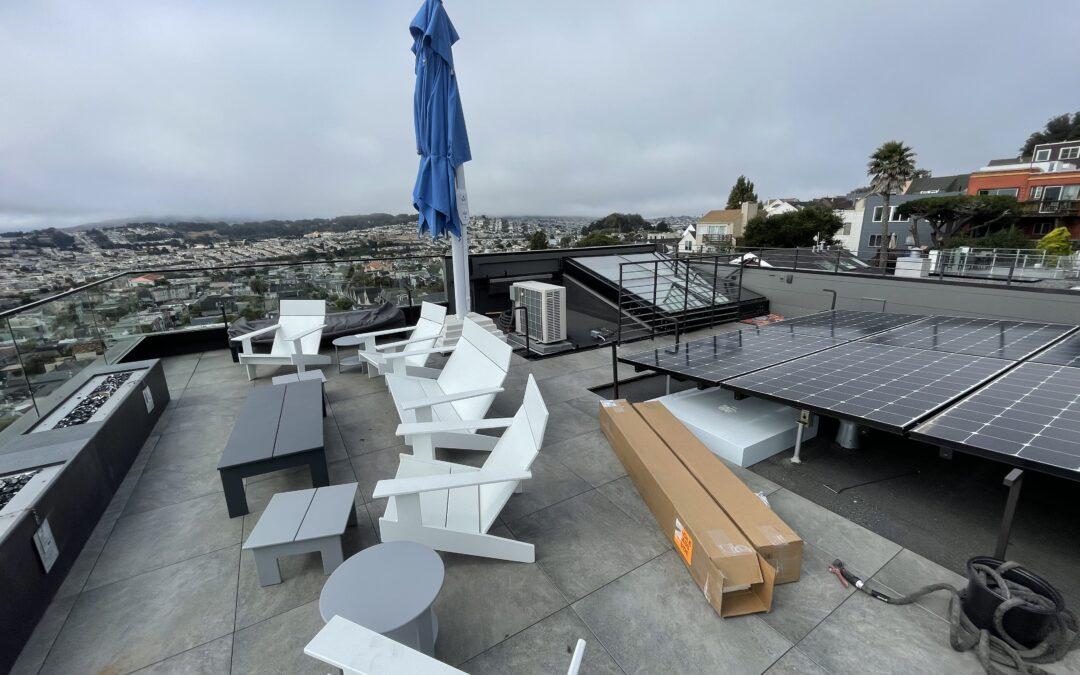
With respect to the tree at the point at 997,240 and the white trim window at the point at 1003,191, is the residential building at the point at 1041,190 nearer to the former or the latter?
the white trim window at the point at 1003,191

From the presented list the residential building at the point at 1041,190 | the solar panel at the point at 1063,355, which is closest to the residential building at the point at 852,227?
the residential building at the point at 1041,190

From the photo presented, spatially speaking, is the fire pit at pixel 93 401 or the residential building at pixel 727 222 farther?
the residential building at pixel 727 222

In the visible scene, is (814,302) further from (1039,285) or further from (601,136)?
(601,136)

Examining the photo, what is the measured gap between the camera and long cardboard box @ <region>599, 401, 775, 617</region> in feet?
6.37

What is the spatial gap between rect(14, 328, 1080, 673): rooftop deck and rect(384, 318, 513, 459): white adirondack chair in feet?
1.78

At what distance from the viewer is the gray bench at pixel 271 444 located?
2.62 m

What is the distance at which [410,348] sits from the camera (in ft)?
17.9

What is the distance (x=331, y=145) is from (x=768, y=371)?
15.0 m

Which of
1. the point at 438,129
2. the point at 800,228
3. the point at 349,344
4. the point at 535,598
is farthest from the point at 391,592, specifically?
the point at 800,228

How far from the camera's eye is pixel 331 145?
1350cm

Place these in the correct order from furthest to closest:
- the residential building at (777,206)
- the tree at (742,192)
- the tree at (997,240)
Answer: the residential building at (777,206) → the tree at (742,192) → the tree at (997,240)

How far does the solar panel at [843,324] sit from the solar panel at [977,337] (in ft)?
0.63

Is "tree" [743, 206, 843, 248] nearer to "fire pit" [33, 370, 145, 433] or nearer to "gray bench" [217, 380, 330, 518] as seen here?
"gray bench" [217, 380, 330, 518]

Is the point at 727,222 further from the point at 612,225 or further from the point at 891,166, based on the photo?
the point at 891,166
